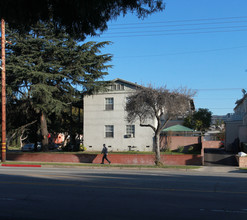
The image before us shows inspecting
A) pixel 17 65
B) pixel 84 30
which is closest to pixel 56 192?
pixel 84 30

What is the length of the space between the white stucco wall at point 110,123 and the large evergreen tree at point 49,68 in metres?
3.30

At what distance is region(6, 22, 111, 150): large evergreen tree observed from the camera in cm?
3032

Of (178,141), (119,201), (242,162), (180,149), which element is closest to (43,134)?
(180,149)

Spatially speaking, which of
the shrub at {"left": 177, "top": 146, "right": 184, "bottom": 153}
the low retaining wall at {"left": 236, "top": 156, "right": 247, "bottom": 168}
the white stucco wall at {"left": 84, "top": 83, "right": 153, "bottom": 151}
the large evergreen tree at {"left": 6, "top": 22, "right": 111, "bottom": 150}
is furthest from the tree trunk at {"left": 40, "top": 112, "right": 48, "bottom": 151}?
the low retaining wall at {"left": 236, "top": 156, "right": 247, "bottom": 168}

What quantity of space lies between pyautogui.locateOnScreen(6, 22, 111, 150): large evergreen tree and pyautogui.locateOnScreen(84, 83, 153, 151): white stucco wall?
10.8 feet

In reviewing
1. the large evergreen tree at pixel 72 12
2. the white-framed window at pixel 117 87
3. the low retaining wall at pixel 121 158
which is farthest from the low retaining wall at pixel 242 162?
the large evergreen tree at pixel 72 12

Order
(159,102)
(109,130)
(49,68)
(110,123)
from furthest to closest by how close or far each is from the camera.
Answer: (109,130) < (110,123) < (49,68) < (159,102)

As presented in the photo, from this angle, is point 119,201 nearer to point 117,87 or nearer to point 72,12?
point 72,12

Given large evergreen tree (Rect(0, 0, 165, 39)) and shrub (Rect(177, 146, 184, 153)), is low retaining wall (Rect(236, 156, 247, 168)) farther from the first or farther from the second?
large evergreen tree (Rect(0, 0, 165, 39))

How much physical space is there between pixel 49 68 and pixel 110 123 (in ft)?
30.1

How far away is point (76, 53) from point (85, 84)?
318 cm

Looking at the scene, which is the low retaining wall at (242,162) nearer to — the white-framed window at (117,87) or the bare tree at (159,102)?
the bare tree at (159,102)

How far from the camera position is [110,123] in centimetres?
3666

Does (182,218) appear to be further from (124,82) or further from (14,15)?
(124,82)
